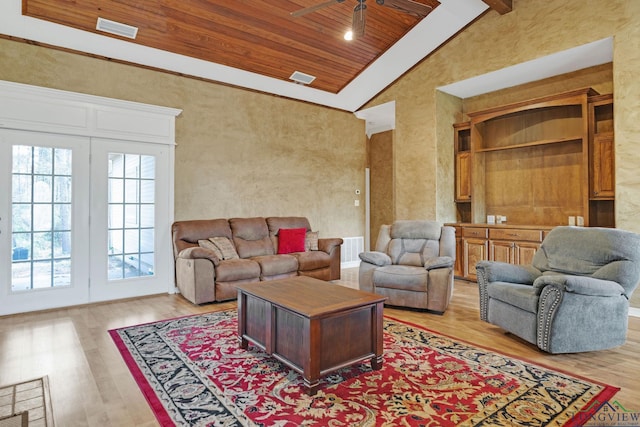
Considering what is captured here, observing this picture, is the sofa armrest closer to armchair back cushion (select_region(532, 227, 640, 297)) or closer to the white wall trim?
the white wall trim

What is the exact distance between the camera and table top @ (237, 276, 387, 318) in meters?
2.40

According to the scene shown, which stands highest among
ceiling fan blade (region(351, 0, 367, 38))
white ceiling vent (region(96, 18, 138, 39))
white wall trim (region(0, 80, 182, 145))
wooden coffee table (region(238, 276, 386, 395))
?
white ceiling vent (region(96, 18, 138, 39))

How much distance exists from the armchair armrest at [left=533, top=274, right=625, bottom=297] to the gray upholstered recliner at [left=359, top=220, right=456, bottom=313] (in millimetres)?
1148

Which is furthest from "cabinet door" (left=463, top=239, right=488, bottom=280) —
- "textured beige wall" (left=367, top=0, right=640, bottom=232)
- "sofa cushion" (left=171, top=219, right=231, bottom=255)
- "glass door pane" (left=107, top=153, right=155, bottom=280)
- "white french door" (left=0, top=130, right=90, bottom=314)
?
"white french door" (left=0, top=130, right=90, bottom=314)

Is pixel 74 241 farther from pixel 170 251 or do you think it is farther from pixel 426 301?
pixel 426 301

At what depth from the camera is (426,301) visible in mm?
3971

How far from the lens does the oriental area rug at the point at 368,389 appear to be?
6.59ft

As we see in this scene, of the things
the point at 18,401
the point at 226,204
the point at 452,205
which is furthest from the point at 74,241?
the point at 452,205

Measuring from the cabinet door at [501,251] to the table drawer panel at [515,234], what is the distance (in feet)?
0.27

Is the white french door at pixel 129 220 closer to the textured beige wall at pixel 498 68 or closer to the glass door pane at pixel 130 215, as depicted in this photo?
the glass door pane at pixel 130 215

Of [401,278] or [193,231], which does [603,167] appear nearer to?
[401,278]

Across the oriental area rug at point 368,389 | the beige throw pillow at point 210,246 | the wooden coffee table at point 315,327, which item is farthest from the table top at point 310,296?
the beige throw pillow at point 210,246

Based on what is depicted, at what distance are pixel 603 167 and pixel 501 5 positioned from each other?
241 centimetres

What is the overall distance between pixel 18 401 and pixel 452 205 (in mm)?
5752
